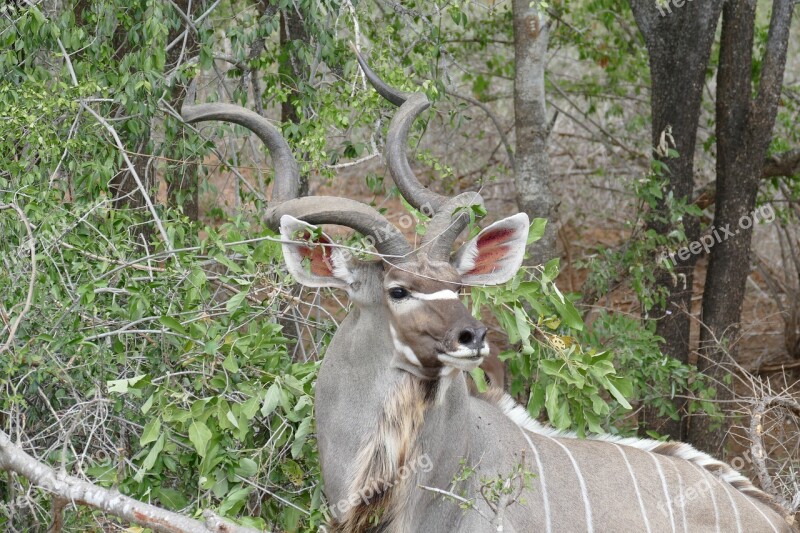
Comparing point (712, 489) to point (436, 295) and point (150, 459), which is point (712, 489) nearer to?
point (436, 295)

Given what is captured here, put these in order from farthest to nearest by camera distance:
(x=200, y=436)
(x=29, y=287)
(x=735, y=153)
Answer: (x=735, y=153) < (x=29, y=287) < (x=200, y=436)

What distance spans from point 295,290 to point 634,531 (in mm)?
2157

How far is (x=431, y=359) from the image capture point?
291 cm

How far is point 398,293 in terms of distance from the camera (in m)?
3.02

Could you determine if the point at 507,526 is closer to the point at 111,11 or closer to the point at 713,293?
the point at 111,11

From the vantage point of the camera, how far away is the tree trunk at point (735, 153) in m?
5.53

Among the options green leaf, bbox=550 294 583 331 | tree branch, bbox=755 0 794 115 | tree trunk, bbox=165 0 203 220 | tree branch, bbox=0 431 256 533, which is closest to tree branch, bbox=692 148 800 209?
tree branch, bbox=755 0 794 115

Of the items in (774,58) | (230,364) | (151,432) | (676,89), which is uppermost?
(774,58)

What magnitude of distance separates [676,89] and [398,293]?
125 inches

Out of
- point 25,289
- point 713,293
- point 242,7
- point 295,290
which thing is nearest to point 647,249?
point 713,293

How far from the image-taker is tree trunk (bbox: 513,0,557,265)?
525 cm

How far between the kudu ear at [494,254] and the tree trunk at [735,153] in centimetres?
261

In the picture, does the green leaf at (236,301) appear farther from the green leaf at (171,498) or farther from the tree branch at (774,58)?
the tree branch at (774,58)

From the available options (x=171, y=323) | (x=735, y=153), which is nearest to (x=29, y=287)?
(x=171, y=323)
